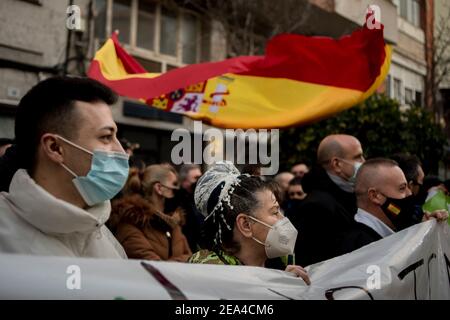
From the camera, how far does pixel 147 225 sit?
3994 millimetres

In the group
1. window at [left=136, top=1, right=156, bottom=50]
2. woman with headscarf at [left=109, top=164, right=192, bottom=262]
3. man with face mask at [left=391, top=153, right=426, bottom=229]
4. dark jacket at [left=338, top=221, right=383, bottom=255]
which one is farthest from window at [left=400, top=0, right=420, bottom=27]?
window at [left=136, top=1, right=156, bottom=50]

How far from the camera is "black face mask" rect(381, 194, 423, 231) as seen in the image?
3.19 meters

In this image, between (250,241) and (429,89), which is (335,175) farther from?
(429,89)

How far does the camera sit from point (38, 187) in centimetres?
173

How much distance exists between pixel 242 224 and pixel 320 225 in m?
1.19

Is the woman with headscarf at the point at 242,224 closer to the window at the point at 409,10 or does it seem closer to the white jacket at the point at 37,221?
the white jacket at the point at 37,221

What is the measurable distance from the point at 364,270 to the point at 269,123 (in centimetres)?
270

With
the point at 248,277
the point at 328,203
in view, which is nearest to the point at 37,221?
the point at 248,277

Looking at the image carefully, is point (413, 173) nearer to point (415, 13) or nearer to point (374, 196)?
point (374, 196)

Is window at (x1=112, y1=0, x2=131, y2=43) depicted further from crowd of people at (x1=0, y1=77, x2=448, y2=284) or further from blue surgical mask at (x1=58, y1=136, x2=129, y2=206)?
blue surgical mask at (x1=58, y1=136, x2=129, y2=206)

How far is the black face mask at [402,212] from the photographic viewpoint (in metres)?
3.19

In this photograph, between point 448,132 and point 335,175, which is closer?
point 335,175

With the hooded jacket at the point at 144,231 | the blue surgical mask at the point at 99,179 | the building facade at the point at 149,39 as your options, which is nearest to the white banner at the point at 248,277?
the blue surgical mask at the point at 99,179
